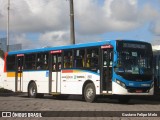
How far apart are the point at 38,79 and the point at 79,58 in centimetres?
456

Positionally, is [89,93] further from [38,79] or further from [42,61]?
[38,79]

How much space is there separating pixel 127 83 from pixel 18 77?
397 inches

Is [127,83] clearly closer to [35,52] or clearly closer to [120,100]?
[120,100]

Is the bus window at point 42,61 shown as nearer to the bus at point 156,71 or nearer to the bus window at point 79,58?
the bus window at point 79,58

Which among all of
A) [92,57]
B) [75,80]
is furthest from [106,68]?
[75,80]

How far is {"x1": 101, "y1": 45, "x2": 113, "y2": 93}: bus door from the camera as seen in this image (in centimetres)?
2116

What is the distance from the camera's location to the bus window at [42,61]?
26125 mm

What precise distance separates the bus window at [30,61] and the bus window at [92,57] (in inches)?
223

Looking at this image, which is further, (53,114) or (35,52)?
(35,52)

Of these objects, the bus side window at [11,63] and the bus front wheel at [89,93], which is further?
the bus side window at [11,63]

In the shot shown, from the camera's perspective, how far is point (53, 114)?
15273 millimetres

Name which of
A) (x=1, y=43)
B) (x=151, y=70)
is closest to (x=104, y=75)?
(x=151, y=70)

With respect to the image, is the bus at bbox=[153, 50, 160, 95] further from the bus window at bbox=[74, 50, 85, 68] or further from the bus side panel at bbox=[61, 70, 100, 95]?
the bus window at bbox=[74, 50, 85, 68]

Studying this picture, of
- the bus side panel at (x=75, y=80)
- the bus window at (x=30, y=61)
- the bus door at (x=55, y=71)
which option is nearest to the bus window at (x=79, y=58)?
the bus side panel at (x=75, y=80)
